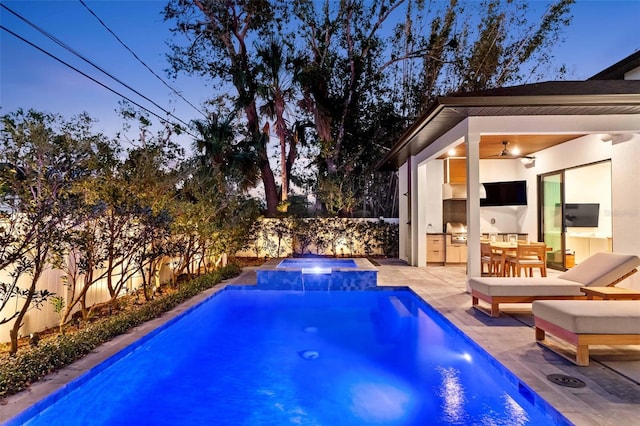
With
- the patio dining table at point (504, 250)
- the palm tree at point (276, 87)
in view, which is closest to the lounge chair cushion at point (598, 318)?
the patio dining table at point (504, 250)

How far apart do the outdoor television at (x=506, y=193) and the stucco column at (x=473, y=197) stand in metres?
4.91

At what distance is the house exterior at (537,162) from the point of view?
6125 mm

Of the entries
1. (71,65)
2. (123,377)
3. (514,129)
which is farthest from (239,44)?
(123,377)

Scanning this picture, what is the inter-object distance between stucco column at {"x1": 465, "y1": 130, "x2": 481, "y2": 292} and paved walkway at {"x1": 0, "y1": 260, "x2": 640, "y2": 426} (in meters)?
0.77

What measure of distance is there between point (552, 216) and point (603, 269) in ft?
16.9

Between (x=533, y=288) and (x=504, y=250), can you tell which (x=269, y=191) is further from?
(x=533, y=288)

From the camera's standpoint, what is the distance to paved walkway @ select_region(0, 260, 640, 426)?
284 centimetres

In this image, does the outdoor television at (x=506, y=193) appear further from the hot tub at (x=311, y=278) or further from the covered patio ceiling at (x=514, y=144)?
the hot tub at (x=311, y=278)

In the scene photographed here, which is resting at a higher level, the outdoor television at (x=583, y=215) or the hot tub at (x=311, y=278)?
the outdoor television at (x=583, y=215)

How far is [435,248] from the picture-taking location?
11.2 m

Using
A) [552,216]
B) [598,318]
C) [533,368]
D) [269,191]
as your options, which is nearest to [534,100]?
[598,318]

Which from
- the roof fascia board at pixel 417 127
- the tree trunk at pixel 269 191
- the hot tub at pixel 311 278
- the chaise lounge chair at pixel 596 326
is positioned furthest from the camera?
the tree trunk at pixel 269 191

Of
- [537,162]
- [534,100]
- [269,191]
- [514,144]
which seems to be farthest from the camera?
[269,191]

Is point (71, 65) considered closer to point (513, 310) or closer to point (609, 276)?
point (513, 310)
